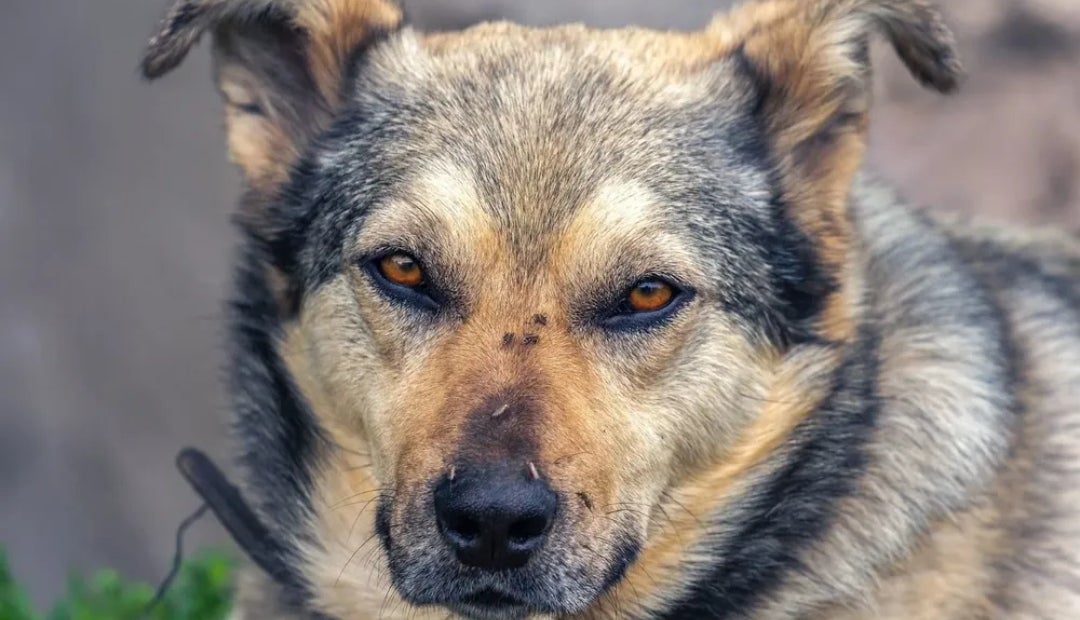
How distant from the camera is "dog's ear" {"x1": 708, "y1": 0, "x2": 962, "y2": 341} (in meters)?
3.68

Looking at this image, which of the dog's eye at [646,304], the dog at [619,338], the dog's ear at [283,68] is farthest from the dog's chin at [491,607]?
the dog's ear at [283,68]

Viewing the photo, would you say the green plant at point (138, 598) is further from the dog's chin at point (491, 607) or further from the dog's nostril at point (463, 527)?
the dog's nostril at point (463, 527)

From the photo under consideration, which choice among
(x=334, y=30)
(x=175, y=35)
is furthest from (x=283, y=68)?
(x=175, y=35)

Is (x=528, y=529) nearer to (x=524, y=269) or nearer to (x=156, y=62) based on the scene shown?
(x=524, y=269)

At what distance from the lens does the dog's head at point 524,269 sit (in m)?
3.21

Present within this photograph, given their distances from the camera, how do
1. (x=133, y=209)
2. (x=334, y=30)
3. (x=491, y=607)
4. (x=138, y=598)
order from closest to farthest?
(x=491, y=607) → (x=334, y=30) → (x=138, y=598) → (x=133, y=209)

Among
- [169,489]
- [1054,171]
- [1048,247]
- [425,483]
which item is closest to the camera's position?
[425,483]

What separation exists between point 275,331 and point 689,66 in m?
1.48

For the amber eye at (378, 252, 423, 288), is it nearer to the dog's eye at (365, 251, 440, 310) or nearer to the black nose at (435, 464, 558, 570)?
the dog's eye at (365, 251, 440, 310)

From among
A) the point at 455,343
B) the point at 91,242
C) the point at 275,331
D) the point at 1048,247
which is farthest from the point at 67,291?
the point at 1048,247

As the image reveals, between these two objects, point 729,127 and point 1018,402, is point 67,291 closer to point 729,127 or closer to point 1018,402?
point 729,127

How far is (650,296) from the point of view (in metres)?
3.50

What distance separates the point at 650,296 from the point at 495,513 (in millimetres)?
808

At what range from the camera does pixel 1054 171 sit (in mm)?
7047
